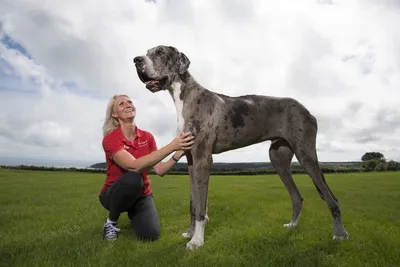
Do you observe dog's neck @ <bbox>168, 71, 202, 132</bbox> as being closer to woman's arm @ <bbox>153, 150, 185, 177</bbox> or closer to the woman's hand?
the woman's hand

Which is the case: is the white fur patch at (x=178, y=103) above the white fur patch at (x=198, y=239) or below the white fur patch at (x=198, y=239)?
above

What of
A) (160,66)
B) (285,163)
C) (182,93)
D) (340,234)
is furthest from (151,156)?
(340,234)

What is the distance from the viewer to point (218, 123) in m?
5.34

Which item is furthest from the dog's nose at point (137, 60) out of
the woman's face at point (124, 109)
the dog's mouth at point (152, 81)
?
the woman's face at point (124, 109)

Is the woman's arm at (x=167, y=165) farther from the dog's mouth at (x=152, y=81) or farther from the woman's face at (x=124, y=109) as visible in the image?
the dog's mouth at (x=152, y=81)

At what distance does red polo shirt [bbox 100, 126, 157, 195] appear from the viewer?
19.9 feet

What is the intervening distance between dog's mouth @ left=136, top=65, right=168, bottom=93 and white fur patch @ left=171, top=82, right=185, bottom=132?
0.18 m

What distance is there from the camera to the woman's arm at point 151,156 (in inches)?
205

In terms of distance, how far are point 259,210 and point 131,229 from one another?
11.9 feet

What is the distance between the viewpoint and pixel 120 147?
602cm

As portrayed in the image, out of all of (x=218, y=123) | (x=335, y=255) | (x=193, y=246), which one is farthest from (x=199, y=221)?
(x=335, y=255)

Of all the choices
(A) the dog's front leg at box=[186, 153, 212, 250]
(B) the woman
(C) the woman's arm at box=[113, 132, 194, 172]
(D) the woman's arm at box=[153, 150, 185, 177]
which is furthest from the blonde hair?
(A) the dog's front leg at box=[186, 153, 212, 250]

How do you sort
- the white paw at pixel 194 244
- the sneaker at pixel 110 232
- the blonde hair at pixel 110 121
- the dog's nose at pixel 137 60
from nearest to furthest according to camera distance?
1. the dog's nose at pixel 137 60
2. the white paw at pixel 194 244
3. the sneaker at pixel 110 232
4. the blonde hair at pixel 110 121

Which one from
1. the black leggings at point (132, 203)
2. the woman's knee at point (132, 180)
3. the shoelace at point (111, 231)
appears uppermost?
the woman's knee at point (132, 180)
